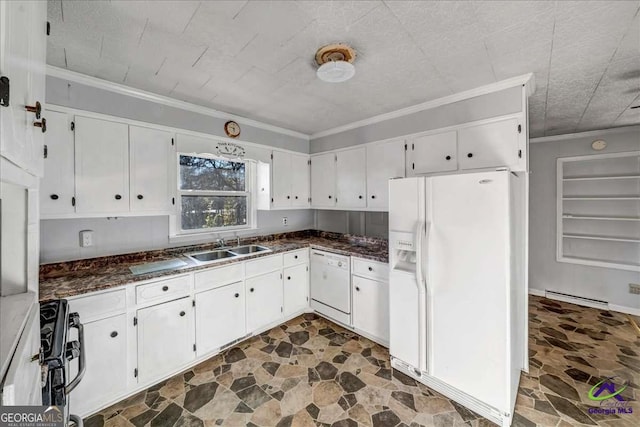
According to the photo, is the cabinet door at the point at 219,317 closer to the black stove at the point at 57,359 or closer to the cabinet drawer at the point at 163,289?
the cabinet drawer at the point at 163,289

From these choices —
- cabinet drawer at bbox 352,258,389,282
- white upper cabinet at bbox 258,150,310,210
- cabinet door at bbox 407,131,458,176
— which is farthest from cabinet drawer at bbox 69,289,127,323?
cabinet door at bbox 407,131,458,176

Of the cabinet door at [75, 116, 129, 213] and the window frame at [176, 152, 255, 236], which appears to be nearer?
the cabinet door at [75, 116, 129, 213]

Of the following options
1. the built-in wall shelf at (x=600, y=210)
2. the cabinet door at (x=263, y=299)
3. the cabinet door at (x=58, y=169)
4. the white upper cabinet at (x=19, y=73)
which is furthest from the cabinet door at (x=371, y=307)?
the built-in wall shelf at (x=600, y=210)

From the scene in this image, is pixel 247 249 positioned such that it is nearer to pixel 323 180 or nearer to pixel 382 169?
pixel 323 180

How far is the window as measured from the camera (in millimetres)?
2830

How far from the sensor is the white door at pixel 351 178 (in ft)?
10.5

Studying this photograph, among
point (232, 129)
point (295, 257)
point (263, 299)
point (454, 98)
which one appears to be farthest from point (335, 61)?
point (263, 299)

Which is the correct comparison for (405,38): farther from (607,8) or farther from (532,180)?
(532,180)

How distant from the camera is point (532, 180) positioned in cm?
388

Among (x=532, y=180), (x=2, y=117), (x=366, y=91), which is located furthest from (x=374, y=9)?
(x=532, y=180)

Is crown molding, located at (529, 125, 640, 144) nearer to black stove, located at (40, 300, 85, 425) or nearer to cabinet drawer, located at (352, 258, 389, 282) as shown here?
cabinet drawer, located at (352, 258, 389, 282)

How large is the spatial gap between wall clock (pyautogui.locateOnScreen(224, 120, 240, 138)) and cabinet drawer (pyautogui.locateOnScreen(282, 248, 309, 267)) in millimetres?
1594

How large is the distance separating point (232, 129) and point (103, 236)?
169cm

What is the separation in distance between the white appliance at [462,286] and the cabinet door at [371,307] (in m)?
0.29
